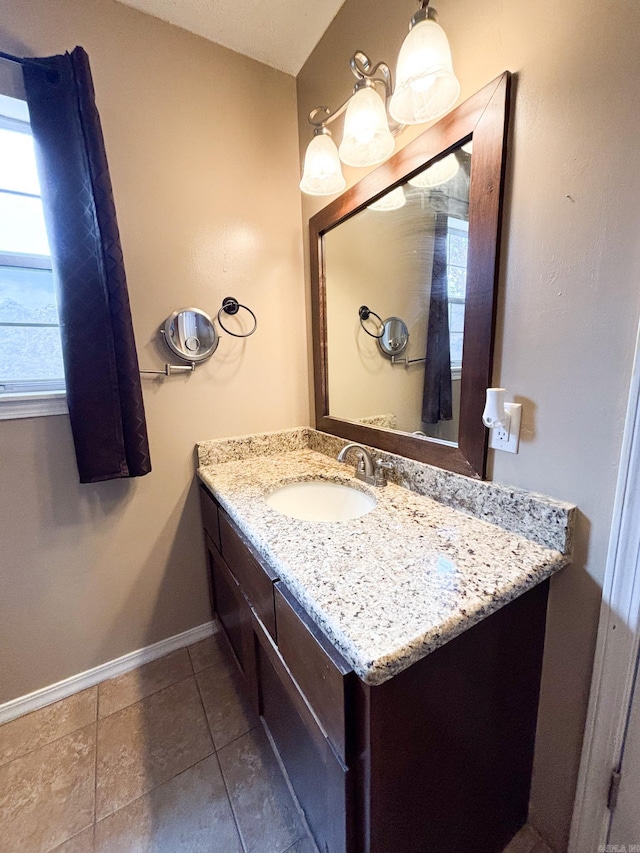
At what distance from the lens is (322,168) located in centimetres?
113

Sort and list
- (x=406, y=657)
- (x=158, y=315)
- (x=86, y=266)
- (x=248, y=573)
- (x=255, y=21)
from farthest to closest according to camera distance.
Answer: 1. (x=158, y=315)
2. (x=255, y=21)
3. (x=86, y=266)
4. (x=248, y=573)
5. (x=406, y=657)

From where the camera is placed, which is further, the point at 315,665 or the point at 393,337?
the point at 393,337

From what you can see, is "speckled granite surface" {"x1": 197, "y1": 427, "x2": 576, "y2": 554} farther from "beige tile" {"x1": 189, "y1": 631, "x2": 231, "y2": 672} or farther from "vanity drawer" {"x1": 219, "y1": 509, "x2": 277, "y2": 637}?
"beige tile" {"x1": 189, "y1": 631, "x2": 231, "y2": 672}

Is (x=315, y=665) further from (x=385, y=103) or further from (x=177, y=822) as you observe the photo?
(x=385, y=103)

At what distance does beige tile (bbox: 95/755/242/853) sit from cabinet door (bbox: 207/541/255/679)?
302 mm

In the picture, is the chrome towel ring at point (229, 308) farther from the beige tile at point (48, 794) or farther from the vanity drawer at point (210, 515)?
the beige tile at point (48, 794)

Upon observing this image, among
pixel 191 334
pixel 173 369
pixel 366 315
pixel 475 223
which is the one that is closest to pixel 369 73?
pixel 475 223

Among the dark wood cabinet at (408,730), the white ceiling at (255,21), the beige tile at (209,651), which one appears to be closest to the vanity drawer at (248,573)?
the dark wood cabinet at (408,730)

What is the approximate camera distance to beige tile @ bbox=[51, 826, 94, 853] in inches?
35.1

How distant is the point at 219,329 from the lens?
139 centimetres

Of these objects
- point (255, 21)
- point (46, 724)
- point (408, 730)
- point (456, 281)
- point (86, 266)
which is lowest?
point (46, 724)

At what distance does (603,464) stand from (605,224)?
17.5 inches

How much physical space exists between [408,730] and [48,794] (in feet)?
3.90

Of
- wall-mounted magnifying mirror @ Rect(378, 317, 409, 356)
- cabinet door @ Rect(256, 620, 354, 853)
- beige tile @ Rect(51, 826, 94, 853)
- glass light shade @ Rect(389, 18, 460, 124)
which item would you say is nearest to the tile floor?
beige tile @ Rect(51, 826, 94, 853)
